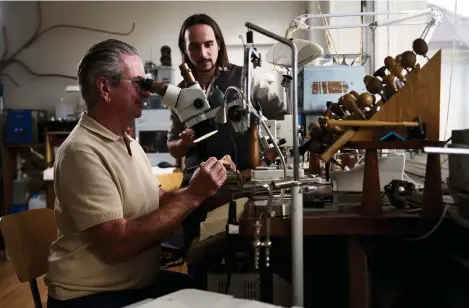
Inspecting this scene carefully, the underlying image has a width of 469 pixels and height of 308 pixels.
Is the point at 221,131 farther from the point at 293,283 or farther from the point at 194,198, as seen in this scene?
the point at 293,283

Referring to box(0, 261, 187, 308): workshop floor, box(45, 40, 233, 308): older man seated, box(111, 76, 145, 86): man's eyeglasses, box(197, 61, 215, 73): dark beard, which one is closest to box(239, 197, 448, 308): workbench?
box(45, 40, 233, 308): older man seated

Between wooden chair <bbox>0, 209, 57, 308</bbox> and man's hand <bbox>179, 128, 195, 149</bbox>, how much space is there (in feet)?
1.60

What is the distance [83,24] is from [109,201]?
427cm

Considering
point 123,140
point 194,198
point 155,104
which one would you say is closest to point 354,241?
point 194,198

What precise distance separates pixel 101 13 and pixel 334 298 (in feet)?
14.6

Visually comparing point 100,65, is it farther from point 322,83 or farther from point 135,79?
point 322,83

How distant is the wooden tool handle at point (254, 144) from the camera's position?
4.16 feet

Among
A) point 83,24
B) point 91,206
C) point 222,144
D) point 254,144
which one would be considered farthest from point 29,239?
point 83,24

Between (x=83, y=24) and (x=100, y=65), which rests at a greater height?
(x=83, y=24)

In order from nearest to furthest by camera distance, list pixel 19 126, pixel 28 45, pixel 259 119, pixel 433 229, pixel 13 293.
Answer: pixel 433 229
pixel 259 119
pixel 13 293
pixel 19 126
pixel 28 45

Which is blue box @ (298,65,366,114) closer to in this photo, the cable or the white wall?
the cable

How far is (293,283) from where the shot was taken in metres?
0.92

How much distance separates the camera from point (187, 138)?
167cm

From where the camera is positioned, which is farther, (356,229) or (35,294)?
(35,294)
